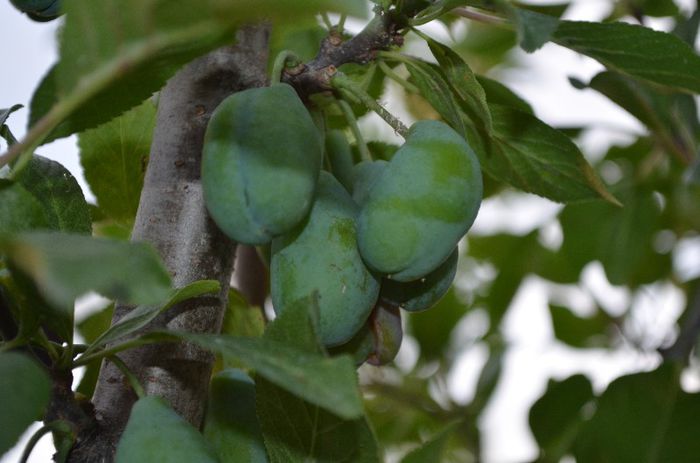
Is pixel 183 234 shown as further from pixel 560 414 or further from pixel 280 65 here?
pixel 560 414

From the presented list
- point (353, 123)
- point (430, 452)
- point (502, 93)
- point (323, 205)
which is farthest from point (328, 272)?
point (502, 93)

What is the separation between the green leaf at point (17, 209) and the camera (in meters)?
0.47

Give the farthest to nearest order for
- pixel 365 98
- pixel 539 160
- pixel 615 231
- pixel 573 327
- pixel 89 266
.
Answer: pixel 573 327 → pixel 615 231 → pixel 539 160 → pixel 365 98 → pixel 89 266

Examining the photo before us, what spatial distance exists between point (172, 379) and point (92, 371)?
160 mm

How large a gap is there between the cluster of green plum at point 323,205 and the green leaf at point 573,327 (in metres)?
0.98

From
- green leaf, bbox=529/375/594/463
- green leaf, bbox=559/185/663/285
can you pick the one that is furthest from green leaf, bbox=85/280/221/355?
green leaf, bbox=559/185/663/285

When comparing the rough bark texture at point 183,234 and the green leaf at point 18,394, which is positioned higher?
the green leaf at point 18,394

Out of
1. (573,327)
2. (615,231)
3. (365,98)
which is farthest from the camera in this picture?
(573,327)

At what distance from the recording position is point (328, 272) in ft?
1.66

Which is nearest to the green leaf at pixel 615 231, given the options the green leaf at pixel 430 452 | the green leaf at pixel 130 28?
the green leaf at pixel 430 452

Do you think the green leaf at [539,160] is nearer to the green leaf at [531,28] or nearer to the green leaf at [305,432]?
the green leaf at [531,28]

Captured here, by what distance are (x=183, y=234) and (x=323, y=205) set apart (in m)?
0.12

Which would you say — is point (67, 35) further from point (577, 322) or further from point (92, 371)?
point (577, 322)

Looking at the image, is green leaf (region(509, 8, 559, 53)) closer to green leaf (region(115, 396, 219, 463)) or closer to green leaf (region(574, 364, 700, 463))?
green leaf (region(115, 396, 219, 463))
